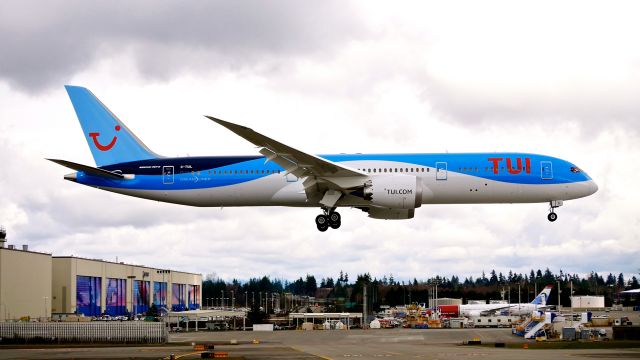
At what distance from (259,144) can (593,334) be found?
96.1ft

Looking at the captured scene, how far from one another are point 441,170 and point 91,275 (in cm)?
6937

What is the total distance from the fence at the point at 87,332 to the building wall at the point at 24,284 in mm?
25957

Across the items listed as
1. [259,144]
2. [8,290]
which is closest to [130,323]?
[259,144]

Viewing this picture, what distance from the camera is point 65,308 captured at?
104m

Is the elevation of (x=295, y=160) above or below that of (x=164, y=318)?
above

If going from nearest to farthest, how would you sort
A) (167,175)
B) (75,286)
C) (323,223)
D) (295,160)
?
(295,160), (323,223), (167,175), (75,286)

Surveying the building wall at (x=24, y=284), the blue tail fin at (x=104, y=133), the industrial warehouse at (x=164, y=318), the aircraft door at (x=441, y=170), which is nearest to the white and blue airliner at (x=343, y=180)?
the aircraft door at (x=441, y=170)

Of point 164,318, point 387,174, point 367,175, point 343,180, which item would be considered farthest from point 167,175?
point 164,318

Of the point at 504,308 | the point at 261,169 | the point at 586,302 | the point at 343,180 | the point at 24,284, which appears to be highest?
the point at 261,169

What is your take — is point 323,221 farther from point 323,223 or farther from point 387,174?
point 387,174

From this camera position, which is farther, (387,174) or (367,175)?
(387,174)

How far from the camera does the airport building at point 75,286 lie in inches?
3553

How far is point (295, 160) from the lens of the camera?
5191 centimetres

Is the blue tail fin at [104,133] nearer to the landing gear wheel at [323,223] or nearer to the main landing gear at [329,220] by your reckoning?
the landing gear wheel at [323,223]
